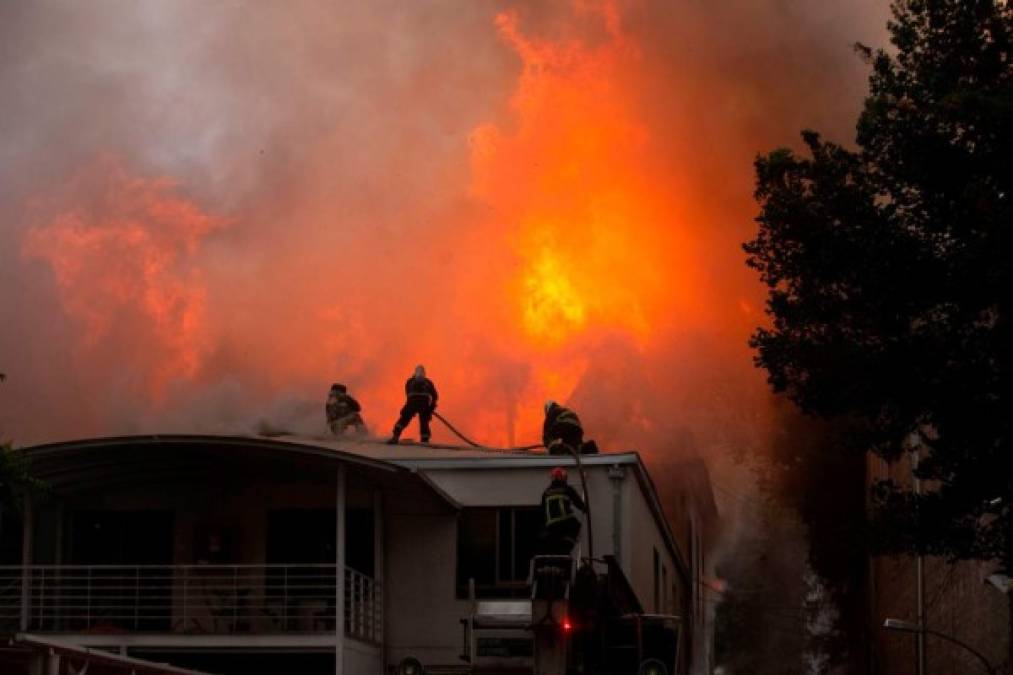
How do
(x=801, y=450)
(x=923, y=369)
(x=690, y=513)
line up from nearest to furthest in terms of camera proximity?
1. (x=923, y=369)
2. (x=690, y=513)
3. (x=801, y=450)

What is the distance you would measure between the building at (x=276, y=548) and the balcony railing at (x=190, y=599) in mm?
43

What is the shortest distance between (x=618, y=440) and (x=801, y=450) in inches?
571

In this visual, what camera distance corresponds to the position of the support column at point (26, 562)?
30.0 m

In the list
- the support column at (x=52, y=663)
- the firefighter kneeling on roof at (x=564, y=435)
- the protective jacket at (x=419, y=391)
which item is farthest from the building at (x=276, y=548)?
the support column at (x=52, y=663)

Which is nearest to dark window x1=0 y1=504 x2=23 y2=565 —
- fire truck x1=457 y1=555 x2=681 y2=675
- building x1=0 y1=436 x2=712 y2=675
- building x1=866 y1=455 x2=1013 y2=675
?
building x1=0 y1=436 x2=712 y2=675

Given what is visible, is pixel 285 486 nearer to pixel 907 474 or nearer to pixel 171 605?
pixel 171 605

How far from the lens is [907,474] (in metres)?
42.6

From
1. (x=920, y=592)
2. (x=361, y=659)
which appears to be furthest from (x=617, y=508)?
(x=920, y=592)

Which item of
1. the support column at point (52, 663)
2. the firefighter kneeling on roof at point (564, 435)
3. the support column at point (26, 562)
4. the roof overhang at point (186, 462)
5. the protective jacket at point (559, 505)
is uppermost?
the firefighter kneeling on roof at point (564, 435)

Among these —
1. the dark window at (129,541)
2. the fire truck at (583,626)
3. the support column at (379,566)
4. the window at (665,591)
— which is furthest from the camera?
the window at (665,591)

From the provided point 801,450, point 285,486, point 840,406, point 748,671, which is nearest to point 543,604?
point 840,406

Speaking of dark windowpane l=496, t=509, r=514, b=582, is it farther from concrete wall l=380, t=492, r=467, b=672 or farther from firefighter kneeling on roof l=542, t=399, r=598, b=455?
firefighter kneeling on roof l=542, t=399, r=598, b=455

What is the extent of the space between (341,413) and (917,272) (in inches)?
784

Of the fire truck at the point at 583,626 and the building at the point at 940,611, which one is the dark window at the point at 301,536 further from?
the building at the point at 940,611
